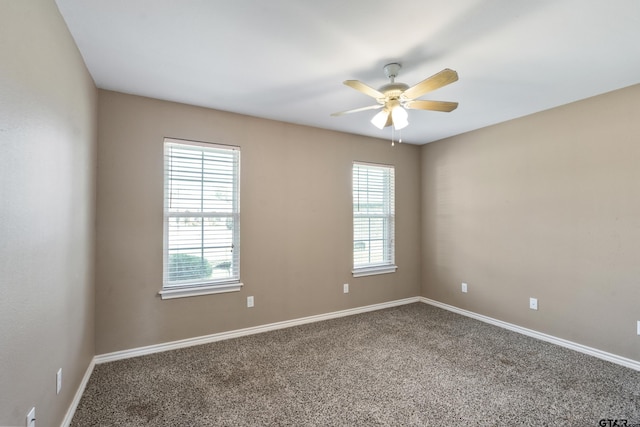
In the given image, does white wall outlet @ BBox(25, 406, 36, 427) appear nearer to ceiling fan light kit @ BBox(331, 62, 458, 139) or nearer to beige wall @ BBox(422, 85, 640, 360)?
ceiling fan light kit @ BBox(331, 62, 458, 139)

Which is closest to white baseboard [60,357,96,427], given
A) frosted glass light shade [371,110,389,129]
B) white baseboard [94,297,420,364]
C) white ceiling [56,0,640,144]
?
white baseboard [94,297,420,364]

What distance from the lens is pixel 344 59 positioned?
217 centimetres

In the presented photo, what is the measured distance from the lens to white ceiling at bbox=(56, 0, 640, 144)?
1.66 meters

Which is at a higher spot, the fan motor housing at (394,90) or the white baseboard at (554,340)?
the fan motor housing at (394,90)

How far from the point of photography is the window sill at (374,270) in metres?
4.08

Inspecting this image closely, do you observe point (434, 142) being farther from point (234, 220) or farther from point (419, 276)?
point (234, 220)

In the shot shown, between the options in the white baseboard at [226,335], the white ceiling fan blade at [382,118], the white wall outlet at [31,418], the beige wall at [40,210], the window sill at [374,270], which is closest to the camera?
the beige wall at [40,210]

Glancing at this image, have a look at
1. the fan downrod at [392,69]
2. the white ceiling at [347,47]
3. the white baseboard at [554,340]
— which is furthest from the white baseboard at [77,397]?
the white baseboard at [554,340]

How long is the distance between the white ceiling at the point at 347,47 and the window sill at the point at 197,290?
1.90 meters

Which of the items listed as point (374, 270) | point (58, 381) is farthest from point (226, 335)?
point (374, 270)

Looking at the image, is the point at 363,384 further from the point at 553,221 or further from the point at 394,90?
the point at 553,221

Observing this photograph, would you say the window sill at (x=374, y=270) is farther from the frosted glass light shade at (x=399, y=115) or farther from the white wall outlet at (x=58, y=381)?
the white wall outlet at (x=58, y=381)

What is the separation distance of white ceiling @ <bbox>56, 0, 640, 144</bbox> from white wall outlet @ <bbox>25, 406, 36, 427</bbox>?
2084 mm

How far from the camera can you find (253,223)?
337 centimetres
